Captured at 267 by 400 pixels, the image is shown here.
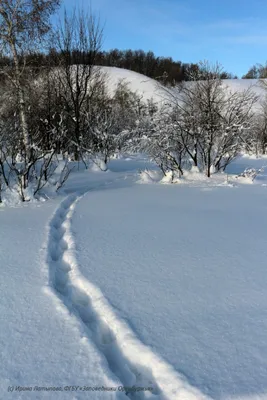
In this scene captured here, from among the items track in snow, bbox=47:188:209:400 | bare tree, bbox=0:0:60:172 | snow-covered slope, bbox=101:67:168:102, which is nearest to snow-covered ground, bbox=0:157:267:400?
track in snow, bbox=47:188:209:400

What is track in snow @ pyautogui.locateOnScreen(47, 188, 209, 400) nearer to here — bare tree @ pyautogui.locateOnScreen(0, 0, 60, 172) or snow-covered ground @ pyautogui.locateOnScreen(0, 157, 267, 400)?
snow-covered ground @ pyautogui.locateOnScreen(0, 157, 267, 400)

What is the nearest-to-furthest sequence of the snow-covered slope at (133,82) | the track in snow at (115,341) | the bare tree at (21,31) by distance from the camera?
the track in snow at (115,341) → the bare tree at (21,31) → the snow-covered slope at (133,82)

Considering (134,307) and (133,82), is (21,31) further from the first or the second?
(133,82)

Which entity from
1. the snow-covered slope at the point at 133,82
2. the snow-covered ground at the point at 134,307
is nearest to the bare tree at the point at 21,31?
the snow-covered ground at the point at 134,307

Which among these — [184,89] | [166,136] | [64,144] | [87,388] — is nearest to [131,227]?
[87,388]

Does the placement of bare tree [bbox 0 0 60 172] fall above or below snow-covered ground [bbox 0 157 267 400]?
above

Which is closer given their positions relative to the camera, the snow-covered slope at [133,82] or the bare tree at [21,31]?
the bare tree at [21,31]

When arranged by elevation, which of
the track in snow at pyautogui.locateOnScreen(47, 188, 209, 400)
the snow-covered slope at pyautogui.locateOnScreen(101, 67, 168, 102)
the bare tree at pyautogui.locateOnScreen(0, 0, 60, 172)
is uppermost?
the snow-covered slope at pyautogui.locateOnScreen(101, 67, 168, 102)

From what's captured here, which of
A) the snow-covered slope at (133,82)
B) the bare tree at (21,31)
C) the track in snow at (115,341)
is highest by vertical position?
the snow-covered slope at (133,82)

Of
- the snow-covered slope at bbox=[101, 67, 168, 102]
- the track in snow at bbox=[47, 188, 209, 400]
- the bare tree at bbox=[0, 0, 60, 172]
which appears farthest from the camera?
the snow-covered slope at bbox=[101, 67, 168, 102]

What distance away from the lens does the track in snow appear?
Result: 6.14 feet

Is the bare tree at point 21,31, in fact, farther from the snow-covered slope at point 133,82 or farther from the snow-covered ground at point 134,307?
the snow-covered slope at point 133,82

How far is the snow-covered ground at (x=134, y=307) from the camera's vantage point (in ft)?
6.21

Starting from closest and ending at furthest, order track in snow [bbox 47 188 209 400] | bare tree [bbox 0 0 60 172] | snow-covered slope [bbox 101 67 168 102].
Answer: track in snow [bbox 47 188 209 400]
bare tree [bbox 0 0 60 172]
snow-covered slope [bbox 101 67 168 102]
